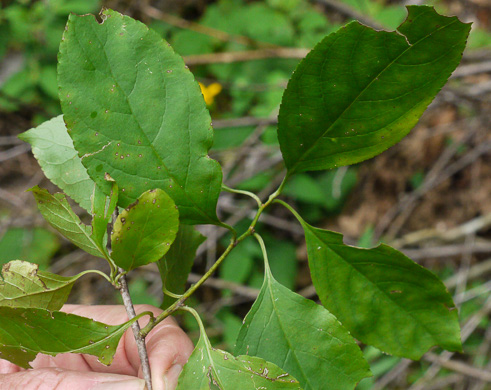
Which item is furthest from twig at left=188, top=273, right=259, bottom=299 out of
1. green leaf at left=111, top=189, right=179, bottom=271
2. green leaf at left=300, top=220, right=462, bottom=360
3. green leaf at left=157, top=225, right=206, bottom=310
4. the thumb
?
green leaf at left=111, top=189, right=179, bottom=271

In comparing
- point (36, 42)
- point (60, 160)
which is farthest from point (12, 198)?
point (60, 160)

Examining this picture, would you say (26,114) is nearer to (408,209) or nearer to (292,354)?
(408,209)

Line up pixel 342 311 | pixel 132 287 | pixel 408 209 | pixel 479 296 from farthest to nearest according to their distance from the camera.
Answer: pixel 408 209 → pixel 132 287 → pixel 479 296 → pixel 342 311

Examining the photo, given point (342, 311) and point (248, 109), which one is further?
point (248, 109)

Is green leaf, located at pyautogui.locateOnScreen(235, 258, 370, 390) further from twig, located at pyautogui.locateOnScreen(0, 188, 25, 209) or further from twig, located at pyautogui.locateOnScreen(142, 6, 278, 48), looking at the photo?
twig, located at pyautogui.locateOnScreen(142, 6, 278, 48)

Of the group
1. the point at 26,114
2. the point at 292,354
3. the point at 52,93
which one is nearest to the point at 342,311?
the point at 292,354
